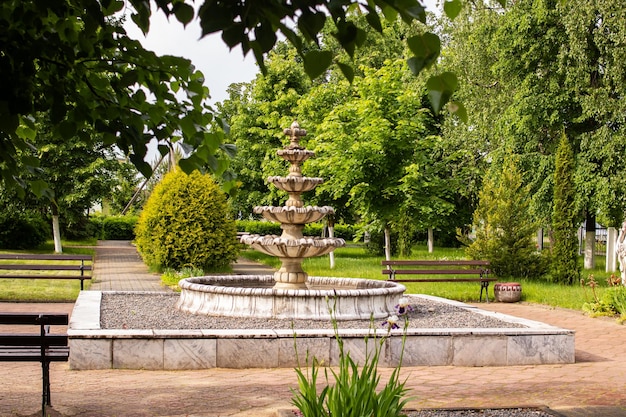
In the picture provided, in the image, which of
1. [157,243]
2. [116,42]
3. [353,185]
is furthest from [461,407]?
[353,185]

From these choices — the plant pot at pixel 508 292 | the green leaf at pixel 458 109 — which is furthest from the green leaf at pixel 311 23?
the plant pot at pixel 508 292

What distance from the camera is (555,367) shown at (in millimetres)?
9250

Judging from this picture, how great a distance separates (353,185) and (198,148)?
62.3 feet

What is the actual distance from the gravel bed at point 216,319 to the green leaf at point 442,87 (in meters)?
7.29

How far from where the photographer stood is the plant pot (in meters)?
16.7

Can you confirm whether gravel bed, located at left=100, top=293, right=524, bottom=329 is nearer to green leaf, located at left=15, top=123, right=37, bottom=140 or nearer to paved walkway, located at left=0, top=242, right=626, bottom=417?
paved walkway, located at left=0, top=242, right=626, bottom=417

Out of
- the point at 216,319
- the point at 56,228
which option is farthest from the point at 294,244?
the point at 56,228

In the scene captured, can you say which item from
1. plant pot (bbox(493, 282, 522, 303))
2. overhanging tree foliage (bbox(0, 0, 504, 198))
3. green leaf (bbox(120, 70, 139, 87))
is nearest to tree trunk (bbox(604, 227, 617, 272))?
plant pot (bbox(493, 282, 522, 303))

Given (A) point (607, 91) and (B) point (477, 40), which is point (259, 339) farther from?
(B) point (477, 40)

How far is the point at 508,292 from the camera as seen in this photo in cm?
1670

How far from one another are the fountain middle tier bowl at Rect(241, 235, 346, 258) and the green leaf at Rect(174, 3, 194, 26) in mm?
8938

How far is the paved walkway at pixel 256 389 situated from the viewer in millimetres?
6492

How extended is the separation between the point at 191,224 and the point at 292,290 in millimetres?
10018

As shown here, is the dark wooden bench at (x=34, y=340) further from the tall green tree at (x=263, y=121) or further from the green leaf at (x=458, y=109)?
the tall green tree at (x=263, y=121)
